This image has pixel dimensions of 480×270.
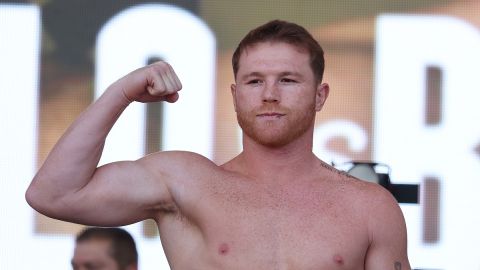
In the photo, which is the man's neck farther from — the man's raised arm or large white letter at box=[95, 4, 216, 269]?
large white letter at box=[95, 4, 216, 269]

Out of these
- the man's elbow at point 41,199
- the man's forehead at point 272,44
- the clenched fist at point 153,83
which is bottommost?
the man's elbow at point 41,199

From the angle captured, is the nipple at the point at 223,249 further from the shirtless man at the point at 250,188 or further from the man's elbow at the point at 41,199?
the man's elbow at the point at 41,199

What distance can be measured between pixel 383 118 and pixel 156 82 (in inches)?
70.4

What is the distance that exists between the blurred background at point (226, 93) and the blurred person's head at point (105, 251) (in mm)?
412

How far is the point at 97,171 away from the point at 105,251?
3.38 feet

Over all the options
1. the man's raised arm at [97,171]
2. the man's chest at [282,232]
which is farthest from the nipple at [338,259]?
the man's raised arm at [97,171]

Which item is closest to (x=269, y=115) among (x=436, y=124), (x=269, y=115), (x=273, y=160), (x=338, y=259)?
(x=269, y=115)

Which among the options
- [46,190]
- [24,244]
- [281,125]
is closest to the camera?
[46,190]

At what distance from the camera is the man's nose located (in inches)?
113

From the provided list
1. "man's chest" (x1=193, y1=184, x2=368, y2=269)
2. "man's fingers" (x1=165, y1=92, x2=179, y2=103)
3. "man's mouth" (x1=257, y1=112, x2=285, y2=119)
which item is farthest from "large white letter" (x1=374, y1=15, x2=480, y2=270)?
"man's fingers" (x1=165, y1=92, x2=179, y2=103)

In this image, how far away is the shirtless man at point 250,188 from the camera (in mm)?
2764

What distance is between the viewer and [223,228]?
2883mm

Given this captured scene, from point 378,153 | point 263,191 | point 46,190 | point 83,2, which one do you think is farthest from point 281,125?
point 83,2

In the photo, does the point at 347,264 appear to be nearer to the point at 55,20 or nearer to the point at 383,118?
the point at 383,118
